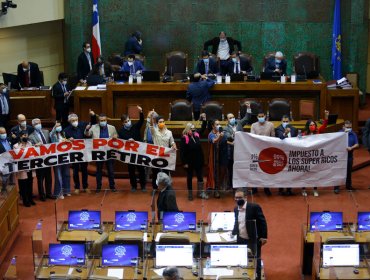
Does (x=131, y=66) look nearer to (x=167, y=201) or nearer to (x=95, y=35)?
(x=95, y=35)

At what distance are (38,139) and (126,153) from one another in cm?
189

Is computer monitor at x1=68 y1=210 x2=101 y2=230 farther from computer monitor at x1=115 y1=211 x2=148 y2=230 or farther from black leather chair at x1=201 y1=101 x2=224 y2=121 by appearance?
black leather chair at x1=201 y1=101 x2=224 y2=121

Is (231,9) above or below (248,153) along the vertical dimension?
above

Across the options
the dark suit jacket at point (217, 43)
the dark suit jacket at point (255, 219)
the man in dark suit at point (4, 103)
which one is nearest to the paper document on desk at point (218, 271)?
the dark suit jacket at point (255, 219)

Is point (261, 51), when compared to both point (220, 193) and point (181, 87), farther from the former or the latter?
point (220, 193)

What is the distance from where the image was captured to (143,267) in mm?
12547

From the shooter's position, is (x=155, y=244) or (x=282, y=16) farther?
(x=282, y=16)

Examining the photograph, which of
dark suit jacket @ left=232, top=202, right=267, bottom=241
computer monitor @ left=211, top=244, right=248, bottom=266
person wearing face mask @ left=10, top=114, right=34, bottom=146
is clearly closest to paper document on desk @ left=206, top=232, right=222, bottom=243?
dark suit jacket @ left=232, top=202, right=267, bottom=241

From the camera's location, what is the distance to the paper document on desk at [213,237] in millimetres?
13469

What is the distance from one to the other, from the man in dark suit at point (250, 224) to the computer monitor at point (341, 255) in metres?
1.09

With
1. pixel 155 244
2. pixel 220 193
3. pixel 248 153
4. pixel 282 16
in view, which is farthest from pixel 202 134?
pixel 282 16

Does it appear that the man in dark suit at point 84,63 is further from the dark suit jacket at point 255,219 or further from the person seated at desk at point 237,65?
the dark suit jacket at point 255,219

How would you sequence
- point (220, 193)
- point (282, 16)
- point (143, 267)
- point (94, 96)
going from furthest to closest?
point (282, 16)
point (94, 96)
point (220, 193)
point (143, 267)

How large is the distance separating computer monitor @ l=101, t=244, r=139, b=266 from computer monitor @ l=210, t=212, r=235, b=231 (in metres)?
1.82
